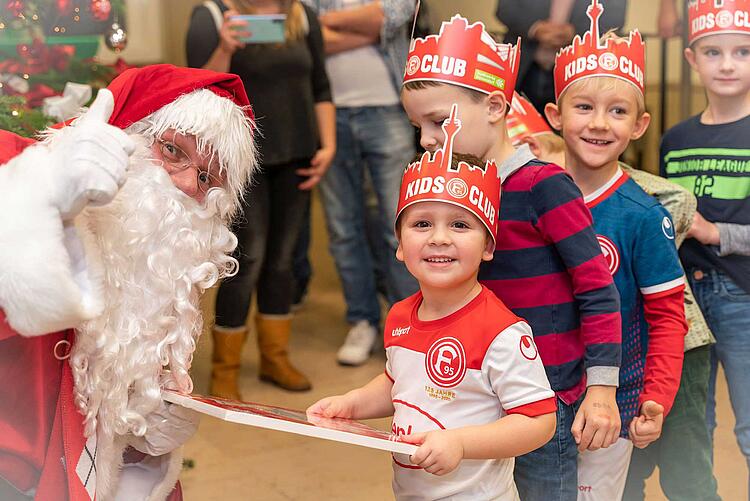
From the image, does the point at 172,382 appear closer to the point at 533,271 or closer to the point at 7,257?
the point at 7,257

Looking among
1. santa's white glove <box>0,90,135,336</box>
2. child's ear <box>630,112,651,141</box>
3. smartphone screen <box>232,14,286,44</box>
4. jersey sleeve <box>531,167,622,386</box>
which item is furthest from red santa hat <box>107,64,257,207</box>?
smartphone screen <box>232,14,286,44</box>

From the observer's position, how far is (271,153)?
2701mm

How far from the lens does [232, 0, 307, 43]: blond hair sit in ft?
8.63

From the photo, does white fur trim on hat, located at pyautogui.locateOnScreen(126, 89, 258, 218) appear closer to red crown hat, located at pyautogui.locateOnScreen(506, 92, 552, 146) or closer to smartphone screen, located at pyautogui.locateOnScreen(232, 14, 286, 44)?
red crown hat, located at pyautogui.locateOnScreen(506, 92, 552, 146)

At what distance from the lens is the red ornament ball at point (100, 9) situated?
2237 mm

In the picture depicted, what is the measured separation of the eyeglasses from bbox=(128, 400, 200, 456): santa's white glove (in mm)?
357

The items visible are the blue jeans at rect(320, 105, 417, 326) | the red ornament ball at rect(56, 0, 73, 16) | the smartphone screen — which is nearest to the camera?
the red ornament ball at rect(56, 0, 73, 16)

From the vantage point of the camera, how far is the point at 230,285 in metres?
2.77

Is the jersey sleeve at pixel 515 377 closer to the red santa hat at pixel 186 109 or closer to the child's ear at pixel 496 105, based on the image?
the child's ear at pixel 496 105

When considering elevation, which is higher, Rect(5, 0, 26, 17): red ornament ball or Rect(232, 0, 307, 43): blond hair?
Rect(5, 0, 26, 17): red ornament ball

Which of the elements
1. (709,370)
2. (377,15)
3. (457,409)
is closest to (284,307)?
(377,15)

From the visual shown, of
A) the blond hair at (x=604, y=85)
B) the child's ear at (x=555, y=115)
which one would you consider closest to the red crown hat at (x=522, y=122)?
the child's ear at (x=555, y=115)

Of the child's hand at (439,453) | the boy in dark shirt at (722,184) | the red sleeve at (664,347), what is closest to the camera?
the child's hand at (439,453)

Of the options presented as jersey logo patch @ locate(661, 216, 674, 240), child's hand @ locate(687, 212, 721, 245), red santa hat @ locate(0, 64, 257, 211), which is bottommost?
child's hand @ locate(687, 212, 721, 245)
